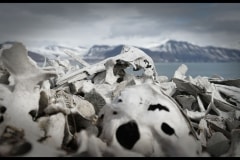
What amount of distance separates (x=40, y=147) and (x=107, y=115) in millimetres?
529

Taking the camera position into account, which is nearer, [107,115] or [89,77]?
[107,115]

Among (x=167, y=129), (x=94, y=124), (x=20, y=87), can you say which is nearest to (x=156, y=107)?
(x=167, y=129)

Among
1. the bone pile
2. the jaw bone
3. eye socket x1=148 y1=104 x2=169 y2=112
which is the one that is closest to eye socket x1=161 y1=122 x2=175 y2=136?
the bone pile

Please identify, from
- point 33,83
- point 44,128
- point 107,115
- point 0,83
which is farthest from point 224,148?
point 0,83

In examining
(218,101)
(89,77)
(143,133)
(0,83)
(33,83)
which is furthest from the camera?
(89,77)

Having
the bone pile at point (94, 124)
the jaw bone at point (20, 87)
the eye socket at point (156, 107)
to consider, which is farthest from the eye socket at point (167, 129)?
the jaw bone at point (20, 87)

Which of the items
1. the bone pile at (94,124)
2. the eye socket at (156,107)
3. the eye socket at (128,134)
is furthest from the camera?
the eye socket at (156,107)

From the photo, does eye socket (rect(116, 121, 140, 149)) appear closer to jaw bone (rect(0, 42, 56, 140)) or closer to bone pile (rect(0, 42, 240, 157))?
bone pile (rect(0, 42, 240, 157))

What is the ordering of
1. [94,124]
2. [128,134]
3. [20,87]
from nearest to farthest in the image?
1. [128,134]
2. [20,87]
3. [94,124]

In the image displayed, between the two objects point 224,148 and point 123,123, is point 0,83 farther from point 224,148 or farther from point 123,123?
point 224,148

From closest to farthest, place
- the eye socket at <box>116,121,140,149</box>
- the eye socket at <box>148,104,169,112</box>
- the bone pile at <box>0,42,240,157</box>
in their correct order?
the bone pile at <box>0,42,240,157</box> → the eye socket at <box>116,121,140,149</box> → the eye socket at <box>148,104,169,112</box>

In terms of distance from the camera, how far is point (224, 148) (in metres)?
2.21

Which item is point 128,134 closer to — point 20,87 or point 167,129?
point 167,129

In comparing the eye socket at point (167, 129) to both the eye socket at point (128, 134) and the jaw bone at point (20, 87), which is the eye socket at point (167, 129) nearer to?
the eye socket at point (128, 134)
